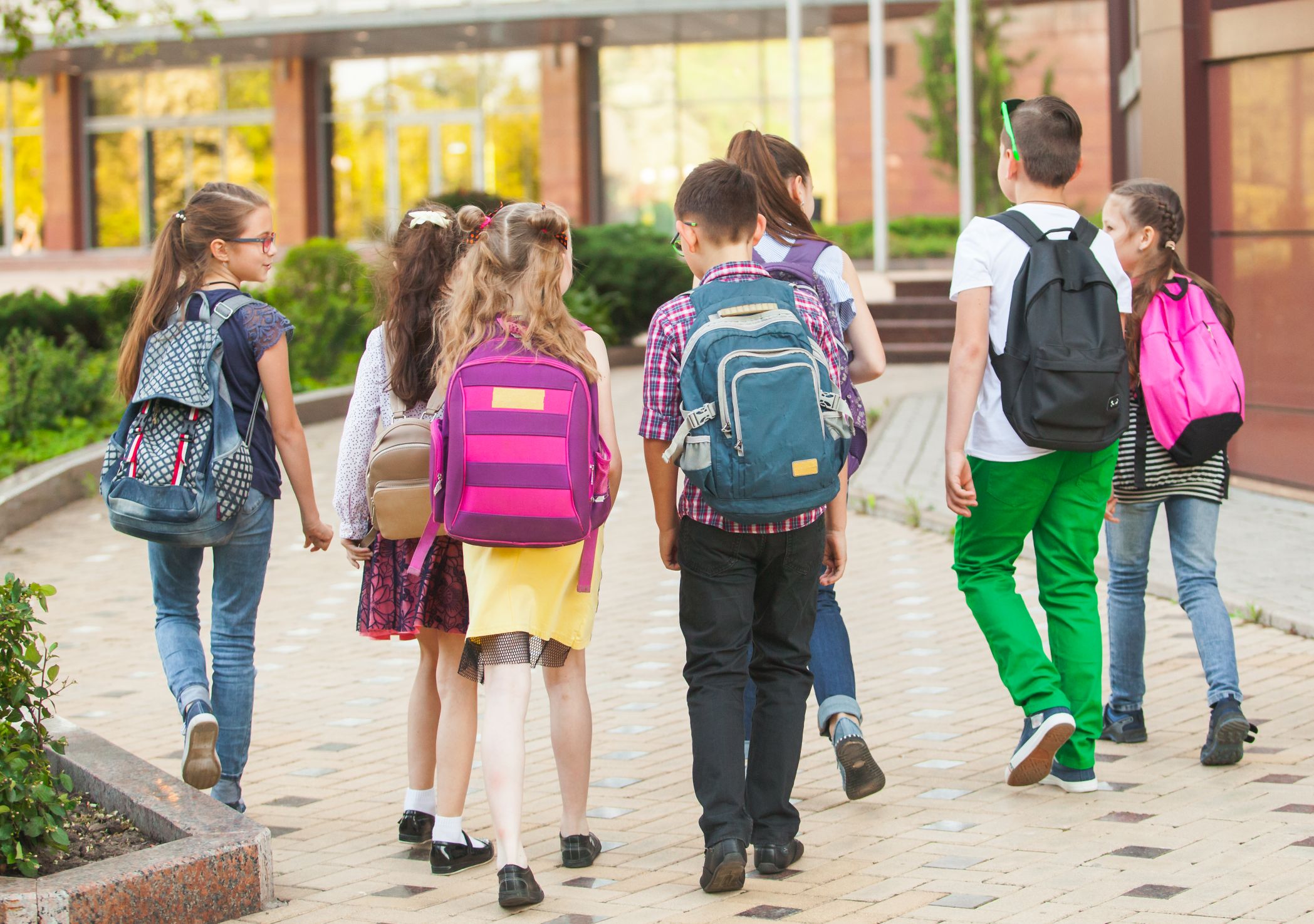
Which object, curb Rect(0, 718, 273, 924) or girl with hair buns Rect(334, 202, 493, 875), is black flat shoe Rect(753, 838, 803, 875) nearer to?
girl with hair buns Rect(334, 202, 493, 875)

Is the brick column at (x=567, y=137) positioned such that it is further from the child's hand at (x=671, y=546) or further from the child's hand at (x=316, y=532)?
the child's hand at (x=671, y=546)

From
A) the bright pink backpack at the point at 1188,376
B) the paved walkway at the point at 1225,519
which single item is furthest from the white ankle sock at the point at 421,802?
the paved walkway at the point at 1225,519

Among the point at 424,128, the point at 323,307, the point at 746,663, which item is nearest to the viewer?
the point at 746,663

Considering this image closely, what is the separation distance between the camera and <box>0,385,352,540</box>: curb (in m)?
10.3

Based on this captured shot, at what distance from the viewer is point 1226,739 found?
15.6 ft

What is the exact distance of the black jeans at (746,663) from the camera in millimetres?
3906

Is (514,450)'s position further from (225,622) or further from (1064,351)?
(1064,351)

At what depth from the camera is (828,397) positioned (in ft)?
12.6

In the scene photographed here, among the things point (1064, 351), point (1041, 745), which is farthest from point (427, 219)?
point (1041, 745)

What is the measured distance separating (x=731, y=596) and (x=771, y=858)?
0.70m

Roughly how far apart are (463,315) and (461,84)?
103ft

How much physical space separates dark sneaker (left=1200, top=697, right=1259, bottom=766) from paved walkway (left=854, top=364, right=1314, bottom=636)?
1.90m

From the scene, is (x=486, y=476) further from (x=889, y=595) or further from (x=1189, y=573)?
(x=889, y=595)

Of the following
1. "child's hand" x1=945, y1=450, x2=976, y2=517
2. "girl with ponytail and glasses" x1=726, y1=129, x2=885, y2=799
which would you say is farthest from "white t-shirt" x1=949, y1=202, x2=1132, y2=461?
"girl with ponytail and glasses" x1=726, y1=129, x2=885, y2=799
